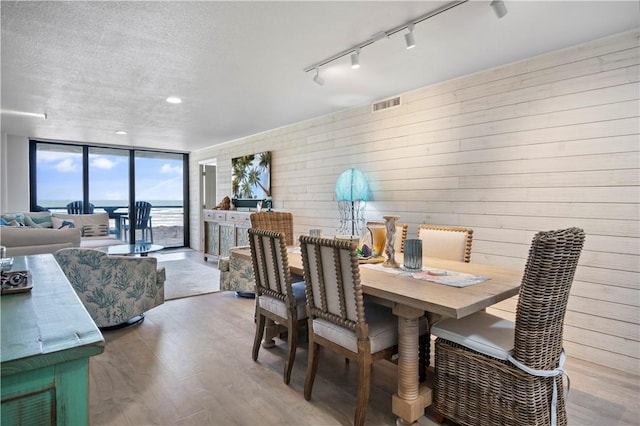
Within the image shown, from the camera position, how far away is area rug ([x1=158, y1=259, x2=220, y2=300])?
4.56 meters

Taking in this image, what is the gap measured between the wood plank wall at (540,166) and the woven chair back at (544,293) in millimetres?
1286

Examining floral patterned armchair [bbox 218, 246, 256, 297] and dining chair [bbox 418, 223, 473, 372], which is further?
floral patterned armchair [bbox 218, 246, 256, 297]

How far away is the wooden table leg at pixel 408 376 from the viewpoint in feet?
6.15

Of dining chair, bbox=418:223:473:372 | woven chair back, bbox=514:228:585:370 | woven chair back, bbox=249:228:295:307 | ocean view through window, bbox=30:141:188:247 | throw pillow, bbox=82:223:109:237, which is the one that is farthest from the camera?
ocean view through window, bbox=30:141:188:247

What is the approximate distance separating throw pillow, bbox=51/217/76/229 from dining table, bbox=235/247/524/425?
5304mm

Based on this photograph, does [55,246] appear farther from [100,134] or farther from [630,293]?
[630,293]

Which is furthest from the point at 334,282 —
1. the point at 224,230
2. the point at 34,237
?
the point at 224,230

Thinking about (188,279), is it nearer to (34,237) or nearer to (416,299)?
(34,237)

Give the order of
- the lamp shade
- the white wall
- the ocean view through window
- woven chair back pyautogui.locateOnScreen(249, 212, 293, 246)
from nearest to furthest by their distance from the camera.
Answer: woven chair back pyautogui.locateOnScreen(249, 212, 293, 246), the lamp shade, the white wall, the ocean view through window

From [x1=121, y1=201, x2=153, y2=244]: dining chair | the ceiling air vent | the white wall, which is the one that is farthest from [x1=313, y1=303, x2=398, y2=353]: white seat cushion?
[x1=121, y1=201, x2=153, y2=244]: dining chair

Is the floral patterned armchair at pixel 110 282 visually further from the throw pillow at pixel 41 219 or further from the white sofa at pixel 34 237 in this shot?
the throw pillow at pixel 41 219

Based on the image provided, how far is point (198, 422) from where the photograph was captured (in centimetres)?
194

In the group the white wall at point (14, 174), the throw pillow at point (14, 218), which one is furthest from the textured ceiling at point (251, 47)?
the white wall at point (14, 174)

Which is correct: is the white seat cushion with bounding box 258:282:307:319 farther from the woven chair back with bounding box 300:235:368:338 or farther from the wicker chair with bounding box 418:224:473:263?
the wicker chair with bounding box 418:224:473:263
